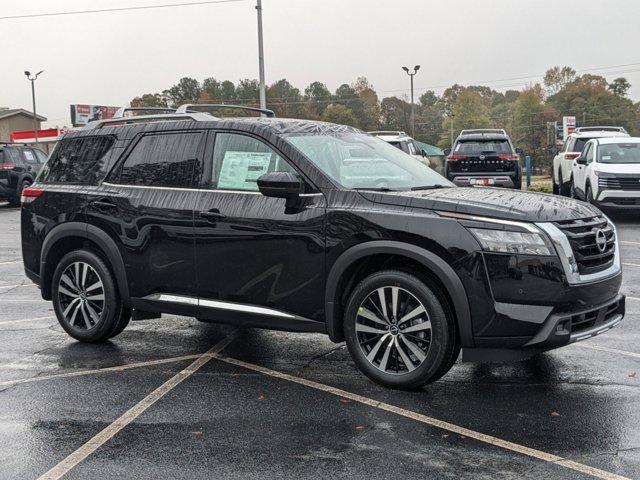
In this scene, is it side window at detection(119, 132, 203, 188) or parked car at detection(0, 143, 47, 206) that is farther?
parked car at detection(0, 143, 47, 206)

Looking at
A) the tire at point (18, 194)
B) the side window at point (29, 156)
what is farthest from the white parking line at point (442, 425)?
the side window at point (29, 156)

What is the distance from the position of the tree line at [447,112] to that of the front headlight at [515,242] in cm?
10610

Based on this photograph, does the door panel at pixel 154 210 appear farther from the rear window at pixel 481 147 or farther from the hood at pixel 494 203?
the rear window at pixel 481 147

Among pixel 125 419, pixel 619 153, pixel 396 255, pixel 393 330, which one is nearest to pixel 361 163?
pixel 396 255

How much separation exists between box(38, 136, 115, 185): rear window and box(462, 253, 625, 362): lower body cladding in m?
3.44

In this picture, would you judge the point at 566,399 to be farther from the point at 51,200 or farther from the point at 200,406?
the point at 51,200

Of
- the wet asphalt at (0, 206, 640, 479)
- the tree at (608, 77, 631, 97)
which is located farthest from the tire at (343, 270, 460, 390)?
the tree at (608, 77, 631, 97)

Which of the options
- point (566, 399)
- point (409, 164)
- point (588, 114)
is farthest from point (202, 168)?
point (588, 114)

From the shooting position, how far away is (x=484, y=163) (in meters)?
20.2

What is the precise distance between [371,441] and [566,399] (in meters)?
1.48

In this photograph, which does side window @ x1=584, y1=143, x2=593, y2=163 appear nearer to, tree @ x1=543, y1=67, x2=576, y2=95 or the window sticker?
the window sticker

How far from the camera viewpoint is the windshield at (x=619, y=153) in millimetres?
17062

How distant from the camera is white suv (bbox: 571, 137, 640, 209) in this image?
53.0ft

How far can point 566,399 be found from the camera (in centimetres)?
505
